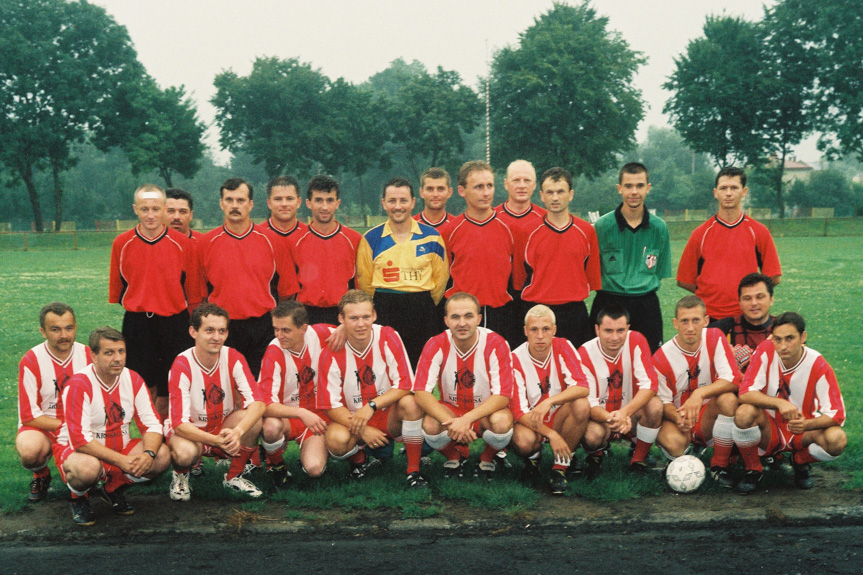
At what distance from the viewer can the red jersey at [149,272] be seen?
5.43 metres

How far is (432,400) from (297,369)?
0.95 meters

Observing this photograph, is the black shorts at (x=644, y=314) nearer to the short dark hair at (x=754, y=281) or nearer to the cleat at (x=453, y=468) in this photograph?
the short dark hair at (x=754, y=281)

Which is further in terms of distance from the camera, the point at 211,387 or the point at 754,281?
the point at 754,281

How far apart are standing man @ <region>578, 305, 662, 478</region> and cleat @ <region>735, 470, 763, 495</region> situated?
0.56 metres

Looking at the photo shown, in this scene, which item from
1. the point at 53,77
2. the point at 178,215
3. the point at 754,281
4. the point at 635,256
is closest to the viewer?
the point at 754,281

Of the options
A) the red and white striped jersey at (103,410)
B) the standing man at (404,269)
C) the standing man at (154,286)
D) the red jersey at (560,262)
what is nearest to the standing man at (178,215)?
the standing man at (154,286)

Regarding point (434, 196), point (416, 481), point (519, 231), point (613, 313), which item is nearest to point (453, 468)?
point (416, 481)

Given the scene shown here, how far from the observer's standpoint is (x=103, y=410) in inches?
172

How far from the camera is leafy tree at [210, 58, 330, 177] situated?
5031 centimetres

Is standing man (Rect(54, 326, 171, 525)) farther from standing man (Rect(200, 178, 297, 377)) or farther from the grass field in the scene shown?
standing man (Rect(200, 178, 297, 377))

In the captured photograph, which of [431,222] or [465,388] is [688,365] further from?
[431,222]

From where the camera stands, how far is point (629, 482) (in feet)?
15.2

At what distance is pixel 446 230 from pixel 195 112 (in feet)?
144

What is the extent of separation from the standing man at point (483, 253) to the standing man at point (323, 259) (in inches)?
30.4
